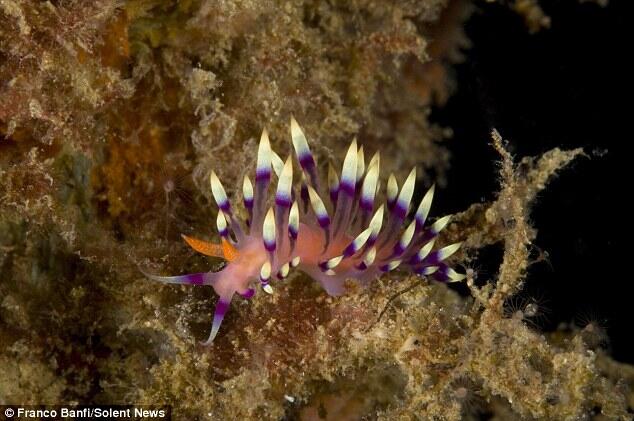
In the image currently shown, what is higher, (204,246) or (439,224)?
(439,224)

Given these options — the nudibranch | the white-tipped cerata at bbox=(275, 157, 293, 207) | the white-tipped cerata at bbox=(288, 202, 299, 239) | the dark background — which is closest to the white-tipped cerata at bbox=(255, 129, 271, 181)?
the nudibranch

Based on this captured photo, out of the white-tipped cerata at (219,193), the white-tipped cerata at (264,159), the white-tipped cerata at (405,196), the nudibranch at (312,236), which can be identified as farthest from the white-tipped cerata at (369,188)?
the white-tipped cerata at (219,193)

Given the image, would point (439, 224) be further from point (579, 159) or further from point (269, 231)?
point (579, 159)

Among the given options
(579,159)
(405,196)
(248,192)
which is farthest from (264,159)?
(579,159)

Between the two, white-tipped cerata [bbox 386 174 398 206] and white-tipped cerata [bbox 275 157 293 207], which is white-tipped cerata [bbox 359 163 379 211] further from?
white-tipped cerata [bbox 275 157 293 207]

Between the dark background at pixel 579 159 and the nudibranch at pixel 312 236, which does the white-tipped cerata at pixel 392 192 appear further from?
the dark background at pixel 579 159
